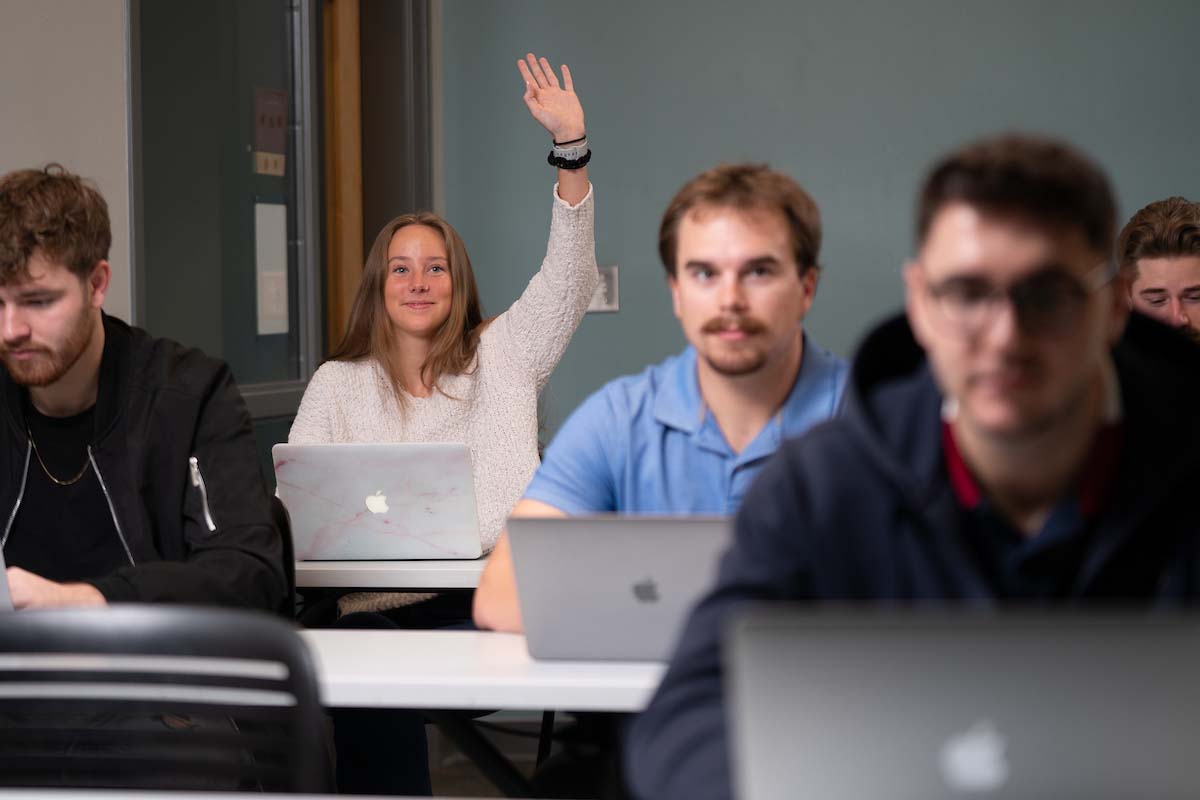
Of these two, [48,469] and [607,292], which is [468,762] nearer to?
[607,292]

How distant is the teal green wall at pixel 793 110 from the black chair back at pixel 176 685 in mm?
2887

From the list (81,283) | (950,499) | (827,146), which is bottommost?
(950,499)

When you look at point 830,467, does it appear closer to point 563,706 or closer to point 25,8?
point 563,706

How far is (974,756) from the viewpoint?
89 cm

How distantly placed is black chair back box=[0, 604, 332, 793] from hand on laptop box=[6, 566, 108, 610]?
32cm

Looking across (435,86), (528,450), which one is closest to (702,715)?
(528,450)

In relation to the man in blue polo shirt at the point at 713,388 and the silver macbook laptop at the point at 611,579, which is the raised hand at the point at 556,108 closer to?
the man in blue polo shirt at the point at 713,388

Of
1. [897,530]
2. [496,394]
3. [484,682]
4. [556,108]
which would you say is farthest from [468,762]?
[897,530]

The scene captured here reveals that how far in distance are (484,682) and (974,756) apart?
0.87 m

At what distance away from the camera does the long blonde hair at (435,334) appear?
328 centimetres

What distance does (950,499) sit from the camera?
119 cm

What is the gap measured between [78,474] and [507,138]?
2540mm

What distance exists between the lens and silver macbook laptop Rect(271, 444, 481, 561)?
98.0 inches

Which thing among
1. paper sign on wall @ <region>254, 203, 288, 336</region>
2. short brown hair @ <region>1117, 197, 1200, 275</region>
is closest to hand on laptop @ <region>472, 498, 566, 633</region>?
short brown hair @ <region>1117, 197, 1200, 275</region>
